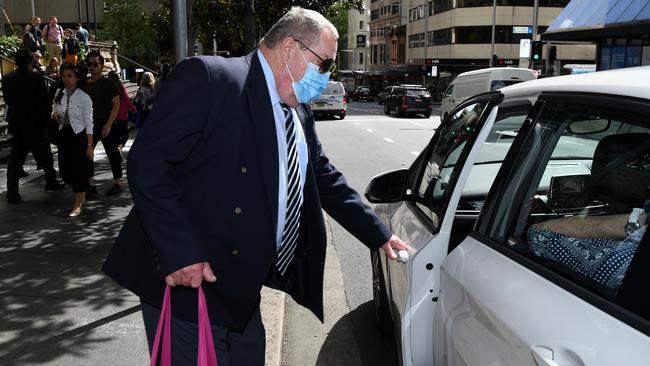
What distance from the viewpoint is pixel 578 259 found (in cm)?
193

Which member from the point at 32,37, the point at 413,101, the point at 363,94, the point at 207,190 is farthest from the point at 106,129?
the point at 363,94

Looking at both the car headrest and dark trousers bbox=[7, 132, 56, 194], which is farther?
dark trousers bbox=[7, 132, 56, 194]

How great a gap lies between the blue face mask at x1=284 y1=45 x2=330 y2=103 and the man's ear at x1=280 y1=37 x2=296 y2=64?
0.09ft

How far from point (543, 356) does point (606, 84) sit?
0.79 metres

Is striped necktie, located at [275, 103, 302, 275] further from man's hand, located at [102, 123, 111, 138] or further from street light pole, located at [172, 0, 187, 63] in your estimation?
man's hand, located at [102, 123, 111, 138]

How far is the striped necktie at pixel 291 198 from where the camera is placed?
2.34 m

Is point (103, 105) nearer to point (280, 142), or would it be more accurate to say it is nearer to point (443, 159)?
point (443, 159)

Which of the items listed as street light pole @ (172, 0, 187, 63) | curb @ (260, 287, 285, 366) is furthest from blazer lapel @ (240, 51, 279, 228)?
street light pole @ (172, 0, 187, 63)

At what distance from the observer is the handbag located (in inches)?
84.4

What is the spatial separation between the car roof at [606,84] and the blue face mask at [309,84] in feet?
2.47

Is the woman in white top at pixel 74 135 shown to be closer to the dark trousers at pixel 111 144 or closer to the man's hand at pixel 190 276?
the dark trousers at pixel 111 144

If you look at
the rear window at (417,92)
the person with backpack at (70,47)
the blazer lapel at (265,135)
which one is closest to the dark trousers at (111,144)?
the blazer lapel at (265,135)

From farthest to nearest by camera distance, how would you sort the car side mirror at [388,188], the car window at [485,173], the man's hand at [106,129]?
the man's hand at [106,129]
the car window at [485,173]
the car side mirror at [388,188]

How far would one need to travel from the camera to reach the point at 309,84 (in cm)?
238
